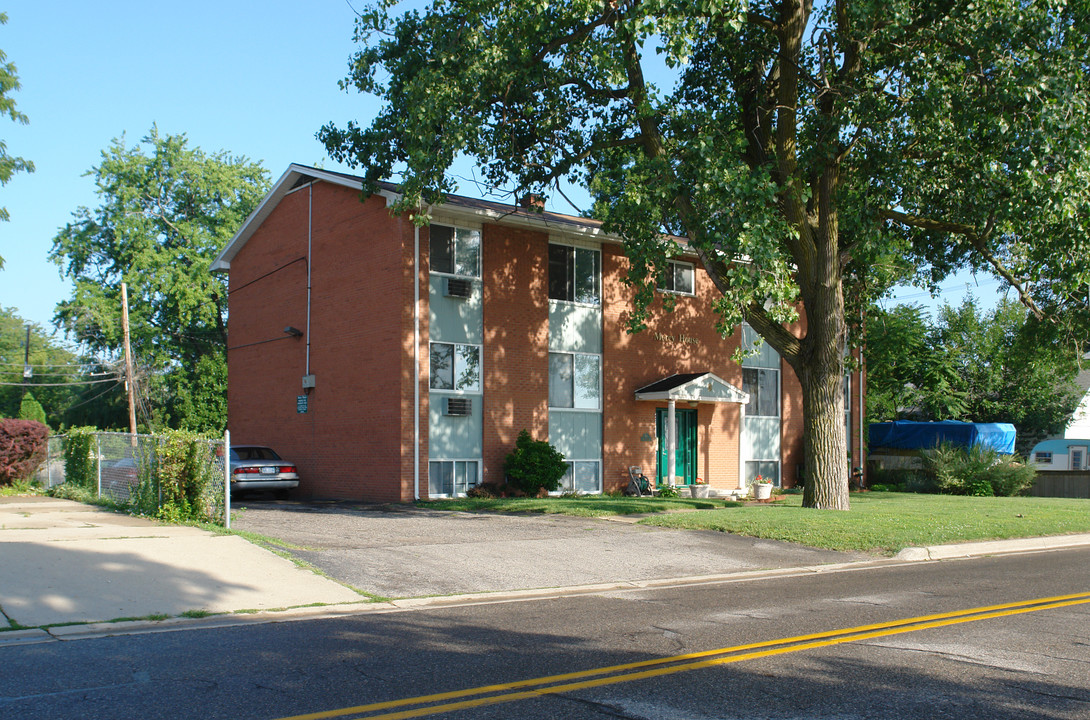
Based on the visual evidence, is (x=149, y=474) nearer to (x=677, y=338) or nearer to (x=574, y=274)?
(x=574, y=274)

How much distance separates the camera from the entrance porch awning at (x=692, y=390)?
2492 cm

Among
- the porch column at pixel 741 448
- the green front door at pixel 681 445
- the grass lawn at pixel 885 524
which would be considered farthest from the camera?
the porch column at pixel 741 448

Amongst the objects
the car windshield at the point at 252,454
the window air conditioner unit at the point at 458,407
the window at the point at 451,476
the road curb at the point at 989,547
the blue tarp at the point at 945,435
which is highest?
the window air conditioner unit at the point at 458,407

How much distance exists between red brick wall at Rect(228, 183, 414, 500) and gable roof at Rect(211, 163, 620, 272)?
34 cm

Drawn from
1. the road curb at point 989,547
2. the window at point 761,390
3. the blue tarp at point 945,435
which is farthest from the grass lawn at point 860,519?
the blue tarp at point 945,435

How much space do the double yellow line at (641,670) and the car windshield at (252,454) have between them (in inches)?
704

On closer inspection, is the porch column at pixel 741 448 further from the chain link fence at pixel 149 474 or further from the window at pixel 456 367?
the chain link fence at pixel 149 474

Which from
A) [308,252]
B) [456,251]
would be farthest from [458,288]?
[308,252]

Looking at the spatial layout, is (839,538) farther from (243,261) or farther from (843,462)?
(243,261)

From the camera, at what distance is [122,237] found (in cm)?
4488

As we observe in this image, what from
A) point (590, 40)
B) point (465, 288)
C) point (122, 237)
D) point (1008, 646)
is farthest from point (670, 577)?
point (122, 237)

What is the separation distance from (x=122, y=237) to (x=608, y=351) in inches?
1188

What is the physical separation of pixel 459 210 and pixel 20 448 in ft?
39.3

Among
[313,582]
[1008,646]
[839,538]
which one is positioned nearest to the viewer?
[1008,646]
